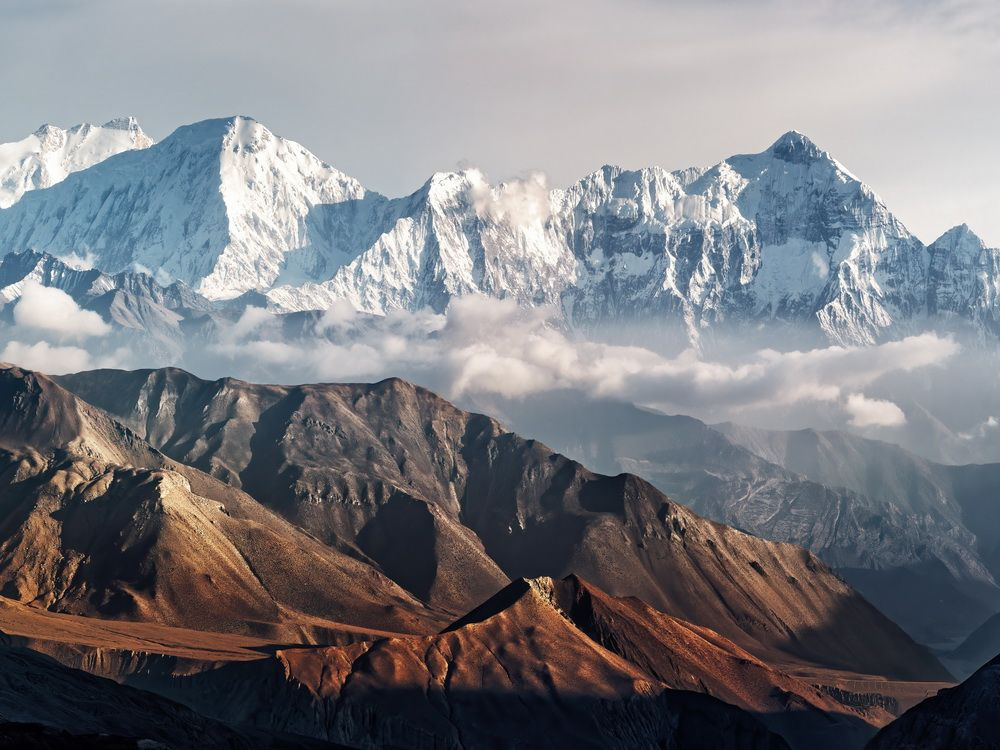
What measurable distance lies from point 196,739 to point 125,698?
12.8m

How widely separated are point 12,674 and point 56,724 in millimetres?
19523

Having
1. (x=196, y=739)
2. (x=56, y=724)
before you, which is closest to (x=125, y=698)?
(x=196, y=739)

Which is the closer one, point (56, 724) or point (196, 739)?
point (56, 724)

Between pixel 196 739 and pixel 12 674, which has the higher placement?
pixel 12 674

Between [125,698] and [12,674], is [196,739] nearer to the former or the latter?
[125,698]

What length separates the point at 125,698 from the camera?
19962 centimetres

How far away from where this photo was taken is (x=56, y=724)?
574ft

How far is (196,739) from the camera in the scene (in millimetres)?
194250

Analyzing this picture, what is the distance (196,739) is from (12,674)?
25.4 meters

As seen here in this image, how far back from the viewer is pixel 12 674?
627 ft

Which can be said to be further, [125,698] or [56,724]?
[125,698]

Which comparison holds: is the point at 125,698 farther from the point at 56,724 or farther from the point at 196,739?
the point at 56,724

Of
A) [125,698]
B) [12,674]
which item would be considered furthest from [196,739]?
[12,674]
